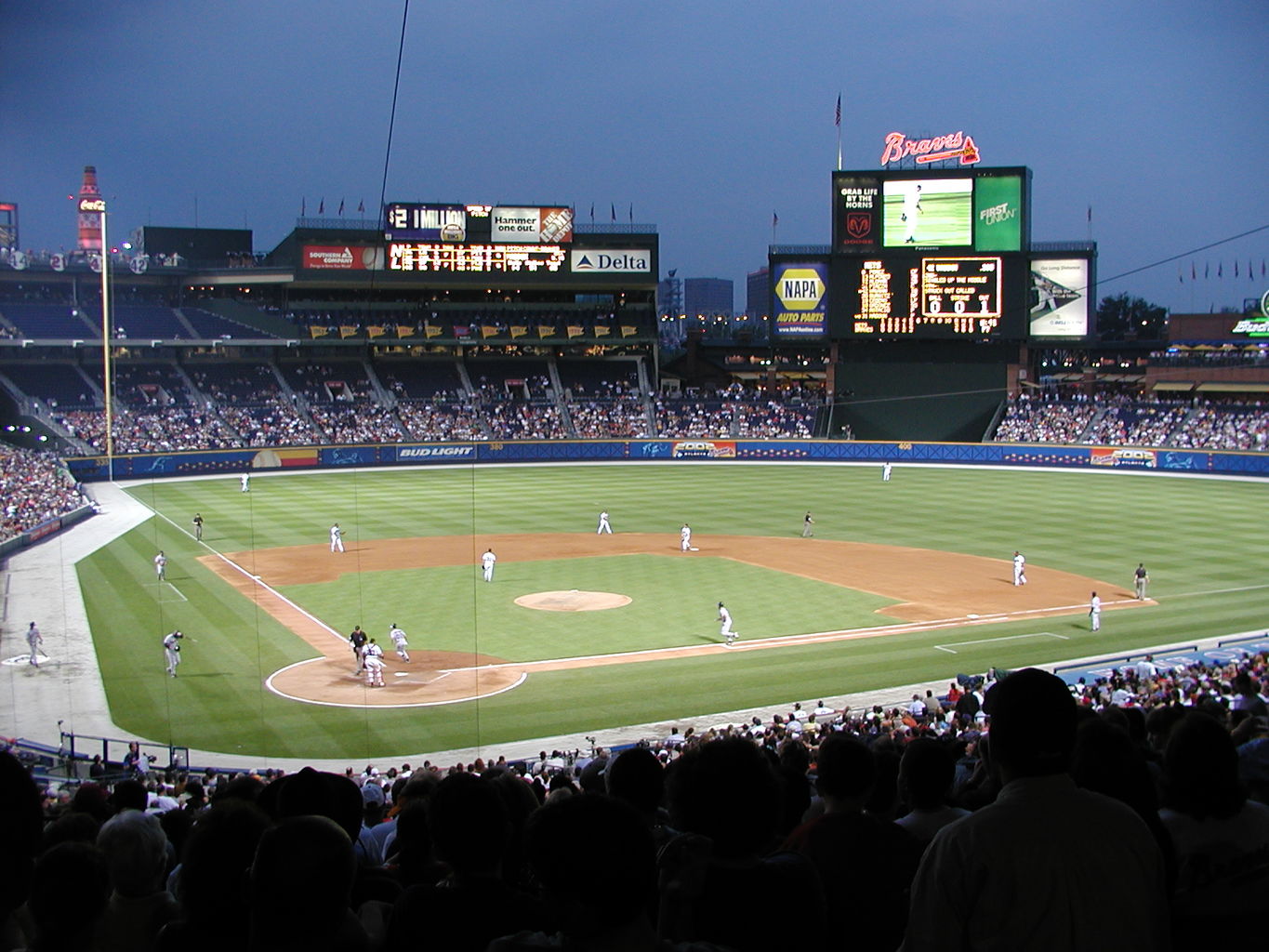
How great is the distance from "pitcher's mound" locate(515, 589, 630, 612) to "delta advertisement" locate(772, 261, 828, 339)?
52.8 m

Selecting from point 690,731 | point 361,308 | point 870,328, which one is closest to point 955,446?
point 870,328

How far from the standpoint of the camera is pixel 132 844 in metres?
4.39

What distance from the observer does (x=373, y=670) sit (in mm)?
24406

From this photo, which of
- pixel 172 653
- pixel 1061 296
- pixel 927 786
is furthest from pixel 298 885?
pixel 1061 296

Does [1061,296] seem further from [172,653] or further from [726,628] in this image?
[172,653]

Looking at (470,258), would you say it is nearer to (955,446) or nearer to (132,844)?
(955,446)

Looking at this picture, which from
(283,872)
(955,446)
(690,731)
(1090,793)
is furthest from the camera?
(955,446)

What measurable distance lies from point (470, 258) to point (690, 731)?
75.8 metres

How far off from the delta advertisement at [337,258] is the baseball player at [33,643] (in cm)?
6446

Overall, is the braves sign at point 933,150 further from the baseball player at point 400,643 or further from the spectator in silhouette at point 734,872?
the spectator in silhouette at point 734,872

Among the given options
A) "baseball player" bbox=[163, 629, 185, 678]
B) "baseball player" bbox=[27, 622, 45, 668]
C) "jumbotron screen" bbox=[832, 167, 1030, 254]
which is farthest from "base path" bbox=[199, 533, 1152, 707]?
"jumbotron screen" bbox=[832, 167, 1030, 254]

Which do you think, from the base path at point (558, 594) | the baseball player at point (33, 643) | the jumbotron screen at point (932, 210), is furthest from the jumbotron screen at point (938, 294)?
the baseball player at point (33, 643)

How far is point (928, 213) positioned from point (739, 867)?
81567mm

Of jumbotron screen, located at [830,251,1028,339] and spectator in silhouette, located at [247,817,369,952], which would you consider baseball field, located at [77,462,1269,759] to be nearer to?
spectator in silhouette, located at [247,817,369,952]
